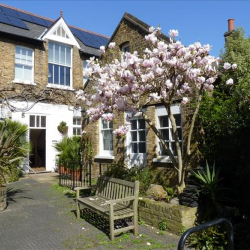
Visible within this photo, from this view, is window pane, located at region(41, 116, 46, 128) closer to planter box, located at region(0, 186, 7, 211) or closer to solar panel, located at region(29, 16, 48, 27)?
solar panel, located at region(29, 16, 48, 27)

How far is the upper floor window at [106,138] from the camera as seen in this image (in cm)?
1147

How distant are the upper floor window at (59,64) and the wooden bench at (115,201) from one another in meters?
11.3

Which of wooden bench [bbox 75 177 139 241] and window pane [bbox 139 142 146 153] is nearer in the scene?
wooden bench [bbox 75 177 139 241]

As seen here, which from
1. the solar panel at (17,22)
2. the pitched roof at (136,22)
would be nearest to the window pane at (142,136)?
the pitched roof at (136,22)

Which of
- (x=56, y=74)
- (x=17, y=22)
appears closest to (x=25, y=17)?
(x=17, y=22)

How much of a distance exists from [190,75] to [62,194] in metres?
6.37

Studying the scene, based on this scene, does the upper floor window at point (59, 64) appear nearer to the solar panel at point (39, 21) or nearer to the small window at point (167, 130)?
the solar panel at point (39, 21)

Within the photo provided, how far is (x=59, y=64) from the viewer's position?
1700 cm

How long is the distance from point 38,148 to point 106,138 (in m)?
8.56

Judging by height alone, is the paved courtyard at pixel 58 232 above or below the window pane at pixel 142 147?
below

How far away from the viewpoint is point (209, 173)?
573 centimetres

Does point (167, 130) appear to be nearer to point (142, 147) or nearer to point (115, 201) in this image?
point (142, 147)

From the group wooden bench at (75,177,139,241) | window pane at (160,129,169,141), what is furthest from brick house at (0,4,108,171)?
wooden bench at (75,177,139,241)

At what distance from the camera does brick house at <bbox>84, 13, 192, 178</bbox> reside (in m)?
8.82
